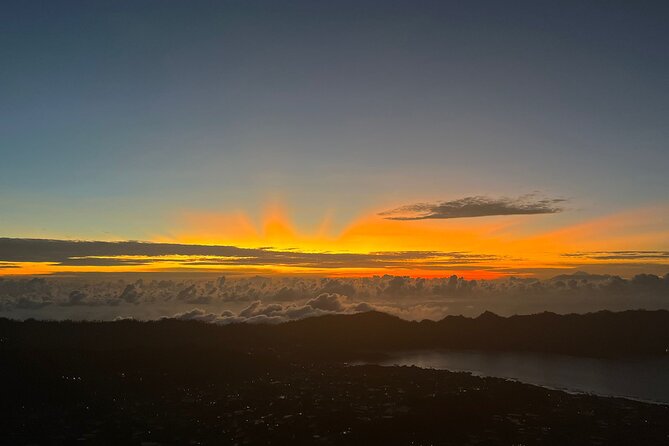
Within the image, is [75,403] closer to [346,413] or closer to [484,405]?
[346,413]

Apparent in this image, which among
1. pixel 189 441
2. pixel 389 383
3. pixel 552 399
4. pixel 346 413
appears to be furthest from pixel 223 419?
pixel 552 399

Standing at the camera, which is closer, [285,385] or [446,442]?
[446,442]

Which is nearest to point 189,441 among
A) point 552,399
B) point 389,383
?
point 389,383

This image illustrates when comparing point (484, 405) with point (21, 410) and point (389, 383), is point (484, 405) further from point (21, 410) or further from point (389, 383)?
point (21, 410)

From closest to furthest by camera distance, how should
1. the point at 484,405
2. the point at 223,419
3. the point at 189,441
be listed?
the point at 189,441 → the point at 223,419 → the point at 484,405

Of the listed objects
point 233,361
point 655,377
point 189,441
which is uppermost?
point 189,441

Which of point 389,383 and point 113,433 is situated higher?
point 113,433

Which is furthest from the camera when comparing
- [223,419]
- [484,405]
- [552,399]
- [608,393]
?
[608,393]
